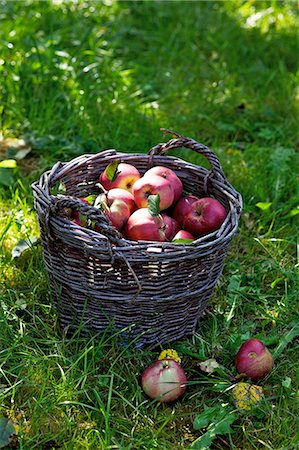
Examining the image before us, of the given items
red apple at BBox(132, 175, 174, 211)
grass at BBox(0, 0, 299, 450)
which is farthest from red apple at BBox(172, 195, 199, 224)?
grass at BBox(0, 0, 299, 450)

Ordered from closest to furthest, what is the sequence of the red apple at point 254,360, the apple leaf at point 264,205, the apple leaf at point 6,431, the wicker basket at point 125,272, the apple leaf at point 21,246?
the apple leaf at point 6,431, the wicker basket at point 125,272, the red apple at point 254,360, the apple leaf at point 21,246, the apple leaf at point 264,205

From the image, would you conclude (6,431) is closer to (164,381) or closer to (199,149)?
(164,381)

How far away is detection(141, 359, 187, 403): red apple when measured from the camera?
2.37 meters

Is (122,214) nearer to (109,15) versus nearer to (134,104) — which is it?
(134,104)

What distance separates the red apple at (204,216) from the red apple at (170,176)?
0.12 m

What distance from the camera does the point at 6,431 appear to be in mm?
2168

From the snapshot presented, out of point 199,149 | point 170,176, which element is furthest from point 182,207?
point 199,149

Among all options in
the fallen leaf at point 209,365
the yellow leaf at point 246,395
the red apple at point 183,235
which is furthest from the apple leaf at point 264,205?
the yellow leaf at point 246,395

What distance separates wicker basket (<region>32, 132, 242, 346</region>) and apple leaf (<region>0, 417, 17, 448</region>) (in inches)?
18.3

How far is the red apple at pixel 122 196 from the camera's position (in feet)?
8.66

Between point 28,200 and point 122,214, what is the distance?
0.97 metres

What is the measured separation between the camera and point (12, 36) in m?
4.33

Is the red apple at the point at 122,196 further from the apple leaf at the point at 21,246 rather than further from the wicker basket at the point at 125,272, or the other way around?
the apple leaf at the point at 21,246

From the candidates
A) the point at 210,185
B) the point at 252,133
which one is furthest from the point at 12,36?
the point at 210,185
